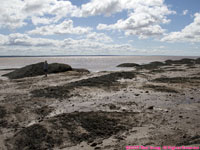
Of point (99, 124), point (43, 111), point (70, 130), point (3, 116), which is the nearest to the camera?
point (70, 130)

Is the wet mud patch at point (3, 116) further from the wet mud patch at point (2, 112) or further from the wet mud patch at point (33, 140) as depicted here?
the wet mud patch at point (33, 140)

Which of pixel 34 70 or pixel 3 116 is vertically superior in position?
pixel 34 70

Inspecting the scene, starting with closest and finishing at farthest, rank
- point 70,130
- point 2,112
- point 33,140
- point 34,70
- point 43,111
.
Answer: point 33,140, point 70,130, point 2,112, point 43,111, point 34,70

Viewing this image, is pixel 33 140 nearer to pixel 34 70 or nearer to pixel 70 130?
pixel 70 130

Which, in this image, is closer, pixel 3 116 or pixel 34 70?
pixel 3 116

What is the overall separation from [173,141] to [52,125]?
14.0 feet

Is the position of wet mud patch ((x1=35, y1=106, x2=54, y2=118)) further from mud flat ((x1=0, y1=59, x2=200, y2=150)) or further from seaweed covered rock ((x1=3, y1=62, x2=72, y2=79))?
seaweed covered rock ((x1=3, y1=62, x2=72, y2=79))

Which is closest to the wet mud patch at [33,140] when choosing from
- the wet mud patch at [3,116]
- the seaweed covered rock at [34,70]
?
the wet mud patch at [3,116]

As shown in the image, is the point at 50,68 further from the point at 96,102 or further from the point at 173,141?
the point at 173,141

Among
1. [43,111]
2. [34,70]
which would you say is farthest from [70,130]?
[34,70]

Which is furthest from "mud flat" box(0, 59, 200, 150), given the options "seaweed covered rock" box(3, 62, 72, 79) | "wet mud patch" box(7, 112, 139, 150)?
"seaweed covered rock" box(3, 62, 72, 79)

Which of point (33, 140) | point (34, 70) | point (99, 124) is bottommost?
point (33, 140)

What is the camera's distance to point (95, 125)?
684cm

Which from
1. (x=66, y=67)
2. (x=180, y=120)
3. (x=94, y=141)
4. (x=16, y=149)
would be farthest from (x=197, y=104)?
(x=66, y=67)
